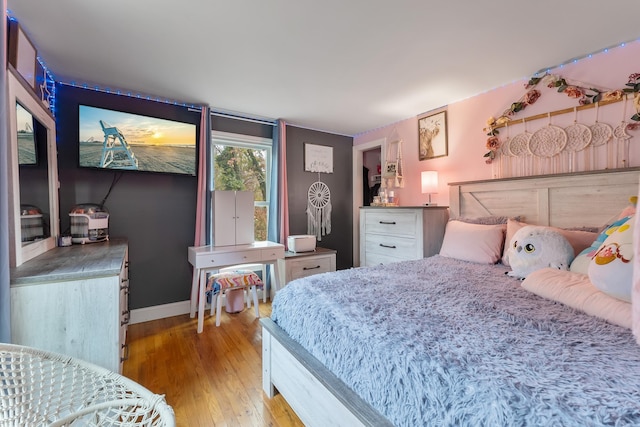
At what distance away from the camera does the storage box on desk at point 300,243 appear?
3344 mm

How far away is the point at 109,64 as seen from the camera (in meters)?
2.15

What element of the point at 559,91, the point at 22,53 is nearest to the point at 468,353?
the point at 559,91

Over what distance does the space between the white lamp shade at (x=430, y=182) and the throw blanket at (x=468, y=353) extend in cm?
157

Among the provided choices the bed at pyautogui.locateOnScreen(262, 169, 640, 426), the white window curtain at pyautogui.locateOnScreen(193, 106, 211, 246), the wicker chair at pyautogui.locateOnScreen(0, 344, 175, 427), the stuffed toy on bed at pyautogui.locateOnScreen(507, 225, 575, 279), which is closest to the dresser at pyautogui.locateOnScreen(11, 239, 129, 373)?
the wicker chair at pyautogui.locateOnScreen(0, 344, 175, 427)

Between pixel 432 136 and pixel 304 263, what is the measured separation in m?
2.08

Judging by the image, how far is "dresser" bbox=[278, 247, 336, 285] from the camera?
3146mm

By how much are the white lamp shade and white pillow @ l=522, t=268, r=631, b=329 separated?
5.23 feet

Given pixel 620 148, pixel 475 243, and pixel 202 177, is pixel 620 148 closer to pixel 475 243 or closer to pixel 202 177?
pixel 475 243

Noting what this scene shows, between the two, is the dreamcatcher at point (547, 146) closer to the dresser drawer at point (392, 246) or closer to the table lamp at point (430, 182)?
the table lamp at point (430, 182)

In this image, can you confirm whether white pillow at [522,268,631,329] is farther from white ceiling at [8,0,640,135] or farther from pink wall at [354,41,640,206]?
white ceiling at [8,0,640,135]

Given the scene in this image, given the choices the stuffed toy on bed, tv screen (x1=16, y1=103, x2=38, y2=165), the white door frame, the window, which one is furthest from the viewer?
the white door frame

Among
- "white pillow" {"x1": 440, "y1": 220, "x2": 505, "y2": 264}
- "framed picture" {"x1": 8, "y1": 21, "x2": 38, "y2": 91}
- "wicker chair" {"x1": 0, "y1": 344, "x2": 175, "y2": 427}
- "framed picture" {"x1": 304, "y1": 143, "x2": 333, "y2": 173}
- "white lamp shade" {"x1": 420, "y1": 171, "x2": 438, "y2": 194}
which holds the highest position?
"framed picture" {"x1": 8, "y1": 21, "x2": 38, "y2": 91}

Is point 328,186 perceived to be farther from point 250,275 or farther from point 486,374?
point 486,374

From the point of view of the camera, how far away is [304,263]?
3.26m
